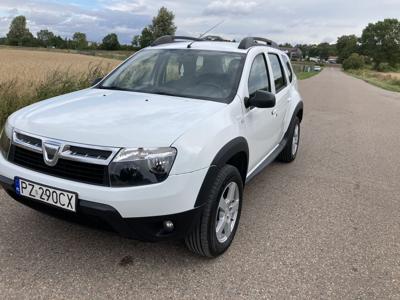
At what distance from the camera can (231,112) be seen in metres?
3.31

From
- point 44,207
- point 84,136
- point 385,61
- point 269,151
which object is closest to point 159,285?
point 44,207

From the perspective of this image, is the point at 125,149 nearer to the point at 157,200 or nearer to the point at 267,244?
the point at 157,200

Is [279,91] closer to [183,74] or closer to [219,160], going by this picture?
[183,74]

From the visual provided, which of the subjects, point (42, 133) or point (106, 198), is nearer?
point (106, 198)

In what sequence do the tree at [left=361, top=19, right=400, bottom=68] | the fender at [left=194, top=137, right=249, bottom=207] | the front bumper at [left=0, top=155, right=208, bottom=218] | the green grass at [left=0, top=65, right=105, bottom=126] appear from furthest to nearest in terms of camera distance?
1. the tree at [left=361, top=19, right=400, bottom=68]
2. the green grass at [left=0, top=65, right=105, bottom=126]
3. the fender at [left=194, top=137, right=249, bottom=207]
4. the front bumper at [left=0, top=155, right=208, bottom=218]

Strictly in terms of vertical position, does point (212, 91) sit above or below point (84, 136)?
above

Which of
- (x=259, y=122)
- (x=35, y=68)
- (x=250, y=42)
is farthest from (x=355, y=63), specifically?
(x=259, y=122)

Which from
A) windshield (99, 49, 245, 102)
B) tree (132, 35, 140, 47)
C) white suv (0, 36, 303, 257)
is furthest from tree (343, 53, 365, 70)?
white suv (0, 36, 303, 257)

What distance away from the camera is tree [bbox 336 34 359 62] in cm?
13816

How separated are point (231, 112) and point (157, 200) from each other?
3.75 ft

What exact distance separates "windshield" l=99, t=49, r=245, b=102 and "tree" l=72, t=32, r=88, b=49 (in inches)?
4186

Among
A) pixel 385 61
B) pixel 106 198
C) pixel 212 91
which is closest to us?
pixel 106 198

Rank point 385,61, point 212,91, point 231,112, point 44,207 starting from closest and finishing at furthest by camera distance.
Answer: point 44,207
point 231,112
point 212,91
point 385,61

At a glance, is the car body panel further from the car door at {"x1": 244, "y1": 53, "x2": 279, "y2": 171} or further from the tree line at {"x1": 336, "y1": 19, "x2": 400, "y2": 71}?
the tree line at {"x1": 336, "y1": 19, "x2": 400, "y2": 71}
